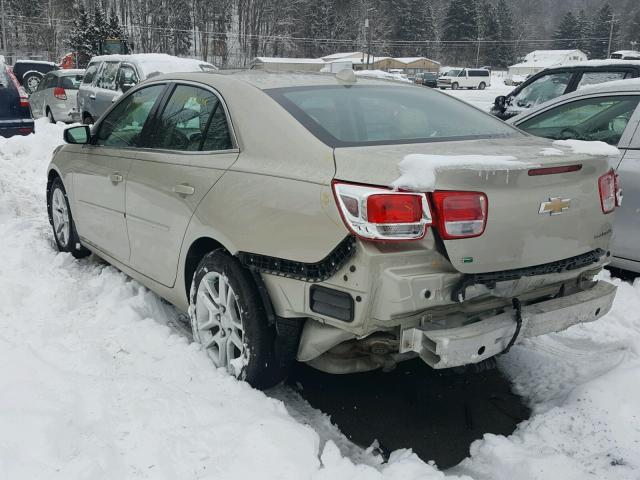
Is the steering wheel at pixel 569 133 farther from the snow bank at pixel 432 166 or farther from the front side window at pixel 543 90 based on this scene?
the front side window at pixel 543 90

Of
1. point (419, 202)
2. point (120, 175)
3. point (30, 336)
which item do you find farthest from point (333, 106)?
point (30, 336)

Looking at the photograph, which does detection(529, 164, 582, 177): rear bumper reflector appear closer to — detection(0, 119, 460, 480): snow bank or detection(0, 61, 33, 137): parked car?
detection(0, 119, 460, 480): snow bank

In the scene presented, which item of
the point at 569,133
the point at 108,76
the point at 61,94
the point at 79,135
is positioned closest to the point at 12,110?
the point at 108,76

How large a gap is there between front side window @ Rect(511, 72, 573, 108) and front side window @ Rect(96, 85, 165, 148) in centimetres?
668

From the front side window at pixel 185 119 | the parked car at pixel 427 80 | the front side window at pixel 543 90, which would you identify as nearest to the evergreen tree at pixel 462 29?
the parked car at pixel 427 80

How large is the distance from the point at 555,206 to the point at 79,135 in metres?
3.43

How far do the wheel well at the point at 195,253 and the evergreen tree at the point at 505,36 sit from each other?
102 m

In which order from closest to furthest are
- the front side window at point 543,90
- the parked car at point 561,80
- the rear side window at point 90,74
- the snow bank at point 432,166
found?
the snow bank at point 432,166 → the parked car at point 561,80 → the front side window at point 543,90 → the rear side window at point 90,74

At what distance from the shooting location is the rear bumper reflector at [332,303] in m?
2.48

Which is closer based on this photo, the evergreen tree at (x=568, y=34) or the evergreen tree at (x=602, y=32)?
the evergreen tree at (x=602, y=32)

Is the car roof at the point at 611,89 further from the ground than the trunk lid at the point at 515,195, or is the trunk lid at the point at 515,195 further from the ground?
the car roof at the point at 611,89

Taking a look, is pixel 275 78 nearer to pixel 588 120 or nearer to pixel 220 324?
pixel 220 324

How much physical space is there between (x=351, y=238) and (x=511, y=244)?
0.68 meters

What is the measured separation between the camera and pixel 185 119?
3.64 m
